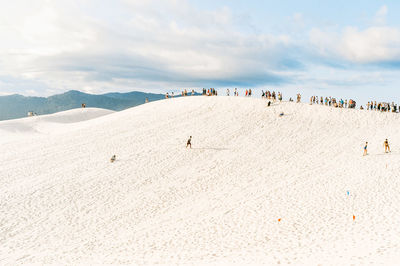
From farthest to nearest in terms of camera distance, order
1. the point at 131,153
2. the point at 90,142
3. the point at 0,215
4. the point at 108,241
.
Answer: the point at 90,142 → the point at 131,153 → the point at 0,215 → the point at 108,241

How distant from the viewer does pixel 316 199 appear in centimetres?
1703

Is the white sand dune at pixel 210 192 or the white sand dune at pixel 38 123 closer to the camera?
the white sand dune at pixel 210 192

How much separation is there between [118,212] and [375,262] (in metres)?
14.2

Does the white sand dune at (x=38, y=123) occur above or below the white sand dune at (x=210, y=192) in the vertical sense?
above

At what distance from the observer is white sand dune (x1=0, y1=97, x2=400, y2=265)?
11961 millimetres

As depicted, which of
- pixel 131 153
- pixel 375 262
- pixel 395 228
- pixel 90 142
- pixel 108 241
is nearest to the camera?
pixel 375 262

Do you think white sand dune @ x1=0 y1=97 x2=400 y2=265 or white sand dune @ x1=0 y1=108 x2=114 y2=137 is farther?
white sand dune @ x1=0 y1=108 x2=114 y2=137

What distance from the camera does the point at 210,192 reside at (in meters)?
19.8

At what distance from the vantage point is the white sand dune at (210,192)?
12.0m

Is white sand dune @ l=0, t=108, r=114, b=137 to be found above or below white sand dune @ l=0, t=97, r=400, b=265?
above

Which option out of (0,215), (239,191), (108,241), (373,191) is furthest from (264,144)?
(0,215)

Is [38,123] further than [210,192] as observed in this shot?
Yes

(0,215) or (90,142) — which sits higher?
(90,142)

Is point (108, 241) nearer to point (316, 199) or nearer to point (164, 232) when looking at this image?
point (164, 232)
